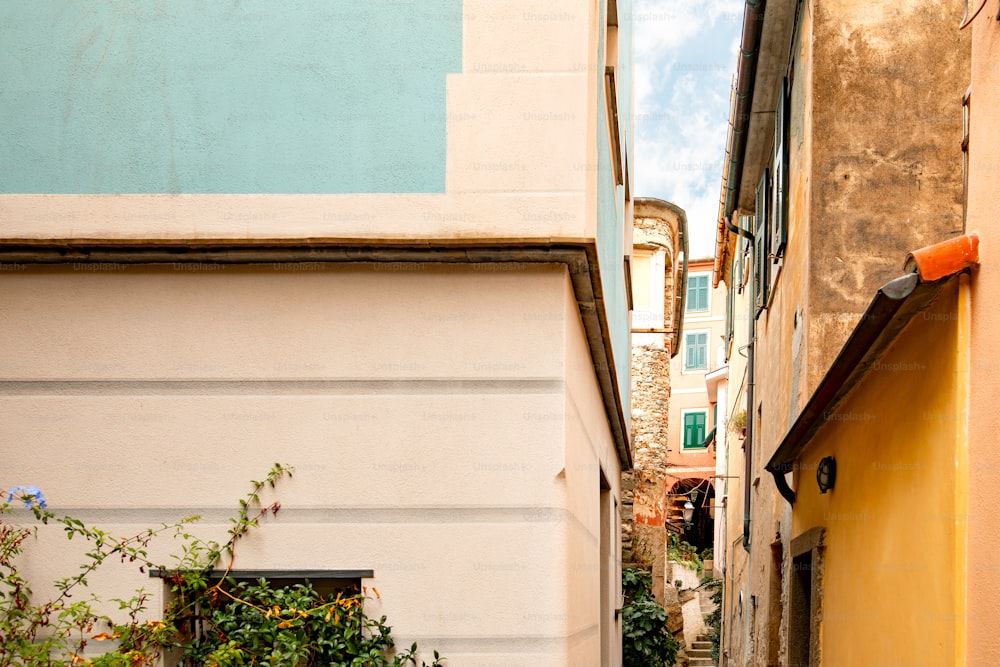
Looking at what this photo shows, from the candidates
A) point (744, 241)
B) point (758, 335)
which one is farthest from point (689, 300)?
point (758, 335)

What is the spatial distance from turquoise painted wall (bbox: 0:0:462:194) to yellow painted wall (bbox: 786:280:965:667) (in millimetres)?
2292

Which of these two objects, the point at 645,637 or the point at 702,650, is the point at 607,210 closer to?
the point at 645,637

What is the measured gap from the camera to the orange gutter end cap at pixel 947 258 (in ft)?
12.8

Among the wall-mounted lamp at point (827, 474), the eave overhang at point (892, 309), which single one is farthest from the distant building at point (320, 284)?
the wall-mounted lamp at point (827, 474)

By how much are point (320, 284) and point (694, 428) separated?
1470 inches

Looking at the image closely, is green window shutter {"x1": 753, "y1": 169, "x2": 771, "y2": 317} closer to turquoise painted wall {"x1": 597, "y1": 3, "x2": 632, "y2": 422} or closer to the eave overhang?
turquoise painted wall {"x1": 597, "y1": 3, "x2": 632, "y2": 422}

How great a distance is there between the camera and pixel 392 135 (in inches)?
198

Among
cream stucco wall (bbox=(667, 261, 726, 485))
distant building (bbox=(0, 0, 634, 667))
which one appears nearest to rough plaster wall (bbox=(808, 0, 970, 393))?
distant building (bbox=(0, 0, 634, 667))

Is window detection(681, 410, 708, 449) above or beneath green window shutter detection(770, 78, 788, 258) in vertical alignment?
beneath

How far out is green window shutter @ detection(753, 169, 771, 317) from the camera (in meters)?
11.7

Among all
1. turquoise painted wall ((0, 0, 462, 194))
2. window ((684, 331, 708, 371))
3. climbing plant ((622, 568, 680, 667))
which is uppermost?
window ((684, 331, 708, 371))

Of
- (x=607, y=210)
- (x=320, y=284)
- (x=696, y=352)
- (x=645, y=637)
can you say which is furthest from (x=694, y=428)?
(x=320, y=284)

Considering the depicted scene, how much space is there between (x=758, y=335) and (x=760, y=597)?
3.15m

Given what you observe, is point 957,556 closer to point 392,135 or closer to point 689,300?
point 392,135
